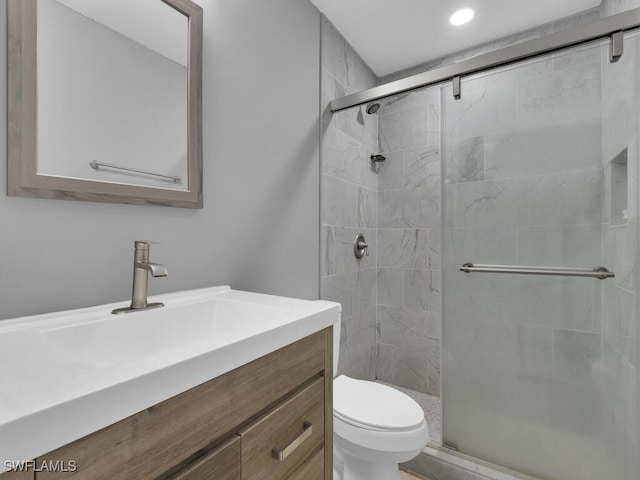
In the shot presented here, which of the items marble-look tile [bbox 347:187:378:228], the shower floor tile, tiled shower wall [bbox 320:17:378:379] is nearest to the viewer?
the shower floor tile

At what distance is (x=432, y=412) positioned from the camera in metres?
2.05

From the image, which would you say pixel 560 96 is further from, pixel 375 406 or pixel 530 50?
pixel 375 406

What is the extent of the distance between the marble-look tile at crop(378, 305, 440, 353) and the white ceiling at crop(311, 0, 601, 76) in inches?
72.5

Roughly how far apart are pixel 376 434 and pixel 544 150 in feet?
4.81

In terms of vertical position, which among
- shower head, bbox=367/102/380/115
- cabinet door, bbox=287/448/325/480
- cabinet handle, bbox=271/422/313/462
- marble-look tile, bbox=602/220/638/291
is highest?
shower head, bbox=367/102/380/115

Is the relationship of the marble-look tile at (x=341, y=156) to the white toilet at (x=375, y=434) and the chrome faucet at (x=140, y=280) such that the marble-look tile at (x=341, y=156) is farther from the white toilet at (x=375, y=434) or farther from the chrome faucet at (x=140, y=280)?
the chrome faucet at (x=140, y=280)

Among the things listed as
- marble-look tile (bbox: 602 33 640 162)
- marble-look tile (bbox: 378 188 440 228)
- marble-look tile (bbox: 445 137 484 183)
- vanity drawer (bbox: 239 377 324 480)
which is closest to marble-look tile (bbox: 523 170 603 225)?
marble-look tile (bbox: 602 33 640 162)

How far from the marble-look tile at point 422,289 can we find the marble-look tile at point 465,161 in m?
0.82

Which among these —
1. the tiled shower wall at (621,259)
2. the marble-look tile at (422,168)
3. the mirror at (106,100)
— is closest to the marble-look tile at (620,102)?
the tiled shower wall at (621,259)

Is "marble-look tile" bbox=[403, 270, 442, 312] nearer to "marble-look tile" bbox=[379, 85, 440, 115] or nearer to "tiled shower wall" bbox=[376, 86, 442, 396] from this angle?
"tiled shower wall" bbox=[376, 86, 442, 396]

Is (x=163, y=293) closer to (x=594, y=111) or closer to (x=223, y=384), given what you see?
(x=223, y=384)

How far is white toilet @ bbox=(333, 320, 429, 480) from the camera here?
123 cm

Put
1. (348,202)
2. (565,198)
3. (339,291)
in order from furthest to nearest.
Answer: (348,202) → (339,291) → (565,198)

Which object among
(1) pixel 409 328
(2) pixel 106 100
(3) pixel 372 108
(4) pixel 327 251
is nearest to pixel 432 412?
(1) pixel 409 328
